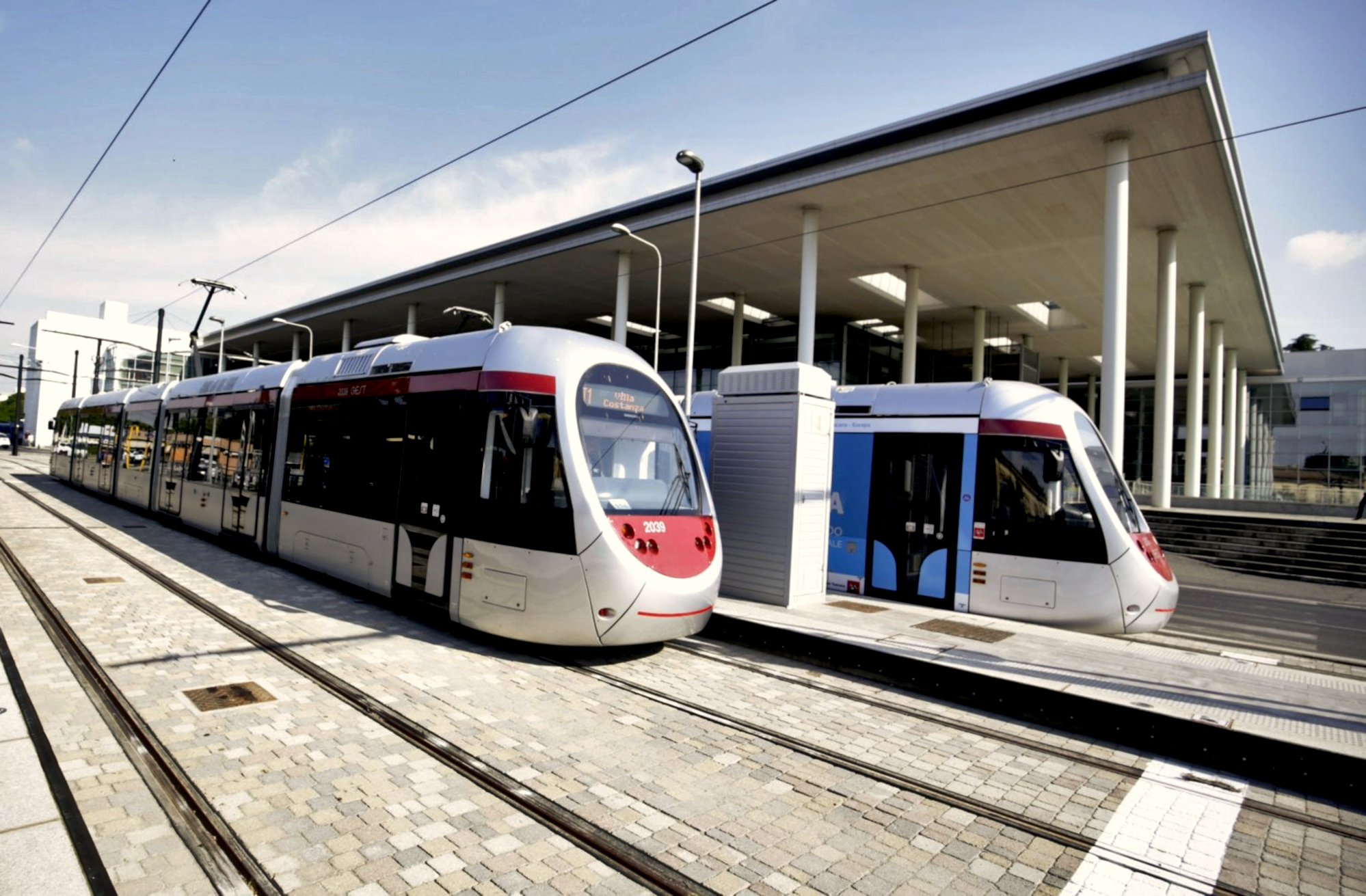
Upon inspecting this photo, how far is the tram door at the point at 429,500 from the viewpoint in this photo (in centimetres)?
783

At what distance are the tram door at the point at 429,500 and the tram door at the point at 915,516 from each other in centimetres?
608

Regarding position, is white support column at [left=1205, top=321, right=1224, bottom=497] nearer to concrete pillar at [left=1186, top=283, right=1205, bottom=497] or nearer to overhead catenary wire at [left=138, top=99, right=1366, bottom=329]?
concrete pillar at [left=1186, top=283, right=1205, bottom=497]

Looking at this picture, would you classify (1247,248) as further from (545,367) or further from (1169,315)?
(545,367)

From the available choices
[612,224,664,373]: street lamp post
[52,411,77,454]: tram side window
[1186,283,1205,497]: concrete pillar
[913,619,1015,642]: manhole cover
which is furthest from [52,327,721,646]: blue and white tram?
[1186,283,1205,497]: concrete pillar

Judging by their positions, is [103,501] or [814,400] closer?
[814,400]

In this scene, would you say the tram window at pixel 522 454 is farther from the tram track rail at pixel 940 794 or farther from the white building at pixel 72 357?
the white building at pixel 72 357

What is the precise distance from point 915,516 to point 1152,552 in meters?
2.86

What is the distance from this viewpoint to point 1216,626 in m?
11.8

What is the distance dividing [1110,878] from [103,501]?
24.3 meters

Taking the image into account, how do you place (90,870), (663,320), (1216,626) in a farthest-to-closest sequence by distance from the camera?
(663,320)
(1216,626)
(90,870)

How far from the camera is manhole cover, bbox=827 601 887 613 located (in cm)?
1001

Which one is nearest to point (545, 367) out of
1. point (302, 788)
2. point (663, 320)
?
point (302, 788)

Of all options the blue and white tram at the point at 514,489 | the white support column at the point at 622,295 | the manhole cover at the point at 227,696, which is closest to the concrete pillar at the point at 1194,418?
the white support column at the point at 622,295

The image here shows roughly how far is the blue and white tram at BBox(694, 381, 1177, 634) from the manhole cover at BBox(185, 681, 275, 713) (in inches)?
314
